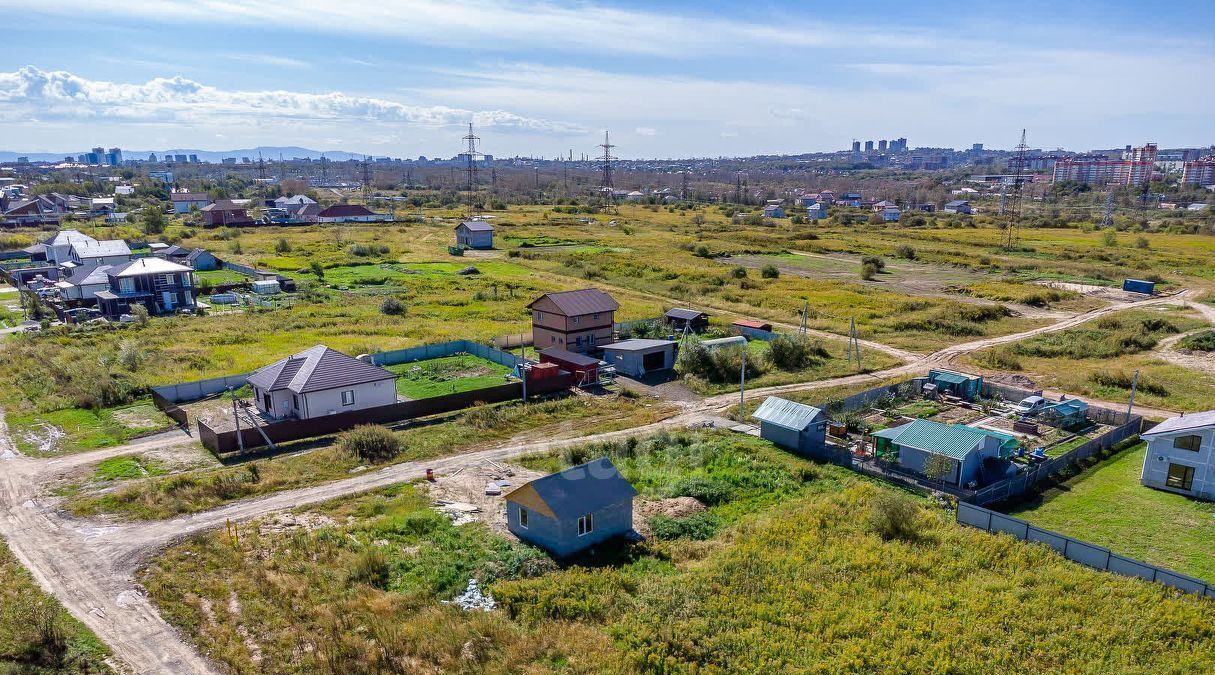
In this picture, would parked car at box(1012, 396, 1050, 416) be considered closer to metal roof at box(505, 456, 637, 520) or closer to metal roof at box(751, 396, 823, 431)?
metal roof at box(751, 396, 823, 431)

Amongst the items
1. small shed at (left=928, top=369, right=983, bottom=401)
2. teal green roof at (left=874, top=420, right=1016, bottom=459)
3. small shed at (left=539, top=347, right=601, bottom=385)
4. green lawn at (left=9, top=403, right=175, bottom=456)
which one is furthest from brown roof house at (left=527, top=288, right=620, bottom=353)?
green lawn at (left=9, top=403, right=175, bottom=456)

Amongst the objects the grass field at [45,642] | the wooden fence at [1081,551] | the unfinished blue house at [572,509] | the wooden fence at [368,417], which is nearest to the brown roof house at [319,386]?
the wooden fence at [368,417]

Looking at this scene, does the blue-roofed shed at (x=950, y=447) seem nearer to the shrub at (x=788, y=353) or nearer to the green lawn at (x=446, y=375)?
the shrub at (x=788, y=353)

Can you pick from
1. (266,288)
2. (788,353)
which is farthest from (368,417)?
(266,288)

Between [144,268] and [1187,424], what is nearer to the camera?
[1187,424]

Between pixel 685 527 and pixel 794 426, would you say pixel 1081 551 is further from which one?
pixel 685 527

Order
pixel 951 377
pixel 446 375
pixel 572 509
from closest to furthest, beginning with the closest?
pixel 572 509, pixel 951 377, pixel 446 375

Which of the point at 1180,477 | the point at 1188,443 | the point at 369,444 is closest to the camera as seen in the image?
the point at 1188,443
